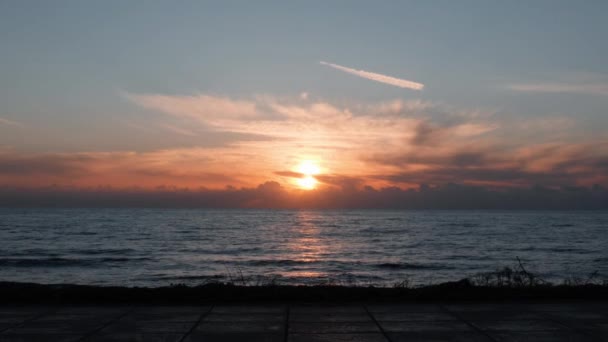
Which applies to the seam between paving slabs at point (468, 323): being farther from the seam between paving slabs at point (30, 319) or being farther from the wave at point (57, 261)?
the wave at point (57, 261)

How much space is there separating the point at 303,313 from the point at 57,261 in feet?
99.4

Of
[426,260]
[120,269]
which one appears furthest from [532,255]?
[120,269]

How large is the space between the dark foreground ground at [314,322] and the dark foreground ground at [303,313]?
14 millimetres

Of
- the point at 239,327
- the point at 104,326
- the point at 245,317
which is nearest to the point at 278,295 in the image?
the point at 245,317

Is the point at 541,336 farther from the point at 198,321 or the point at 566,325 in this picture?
the point at 198,321

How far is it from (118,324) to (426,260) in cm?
3057

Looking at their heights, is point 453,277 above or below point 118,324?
below

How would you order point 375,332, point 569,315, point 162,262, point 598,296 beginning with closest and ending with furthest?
1. point 375,332
2. point 569,315
3. point 598,296
4. point 162,262

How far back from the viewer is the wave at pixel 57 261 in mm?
31453

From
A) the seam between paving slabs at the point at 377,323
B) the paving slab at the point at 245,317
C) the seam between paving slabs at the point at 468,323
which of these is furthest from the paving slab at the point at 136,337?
the seam between paving slabs at the point at 468,323

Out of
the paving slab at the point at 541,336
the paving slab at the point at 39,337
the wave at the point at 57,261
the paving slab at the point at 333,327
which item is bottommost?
the wave at the point at 57,261

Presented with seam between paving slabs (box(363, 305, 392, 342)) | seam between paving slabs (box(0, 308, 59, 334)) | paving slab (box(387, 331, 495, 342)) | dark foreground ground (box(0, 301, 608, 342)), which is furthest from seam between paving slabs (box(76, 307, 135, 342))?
paving slab (box(387, 331, 495, 342))

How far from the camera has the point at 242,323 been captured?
711cm

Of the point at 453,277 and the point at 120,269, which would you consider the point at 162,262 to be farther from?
the point at 453,277
